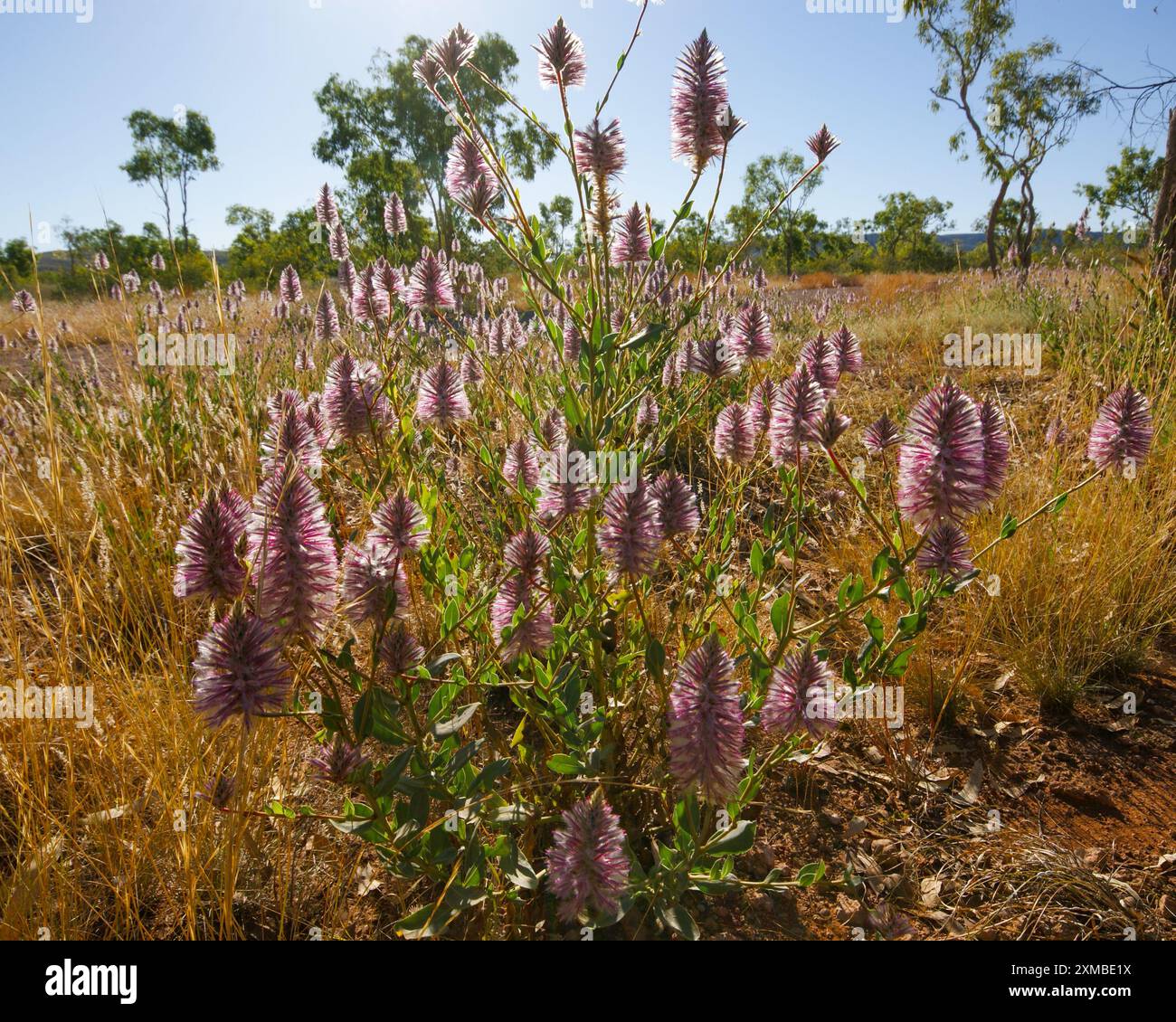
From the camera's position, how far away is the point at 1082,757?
2.40 metres

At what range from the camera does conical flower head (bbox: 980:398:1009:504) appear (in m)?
1.33

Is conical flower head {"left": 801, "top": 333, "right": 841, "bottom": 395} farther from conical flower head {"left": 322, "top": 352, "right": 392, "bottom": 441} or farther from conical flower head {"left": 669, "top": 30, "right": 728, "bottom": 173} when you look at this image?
conical flower head {"left": 322, "top": 352, "right": 392, "bottom": 441}

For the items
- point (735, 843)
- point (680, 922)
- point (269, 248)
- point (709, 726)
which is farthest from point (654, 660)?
point (269, 248)

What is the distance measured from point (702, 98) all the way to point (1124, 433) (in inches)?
60.5

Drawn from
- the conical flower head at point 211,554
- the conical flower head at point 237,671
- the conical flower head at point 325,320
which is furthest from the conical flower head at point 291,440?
the conical flower head at point 325,320

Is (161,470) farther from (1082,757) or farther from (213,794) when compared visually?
(1082,757)

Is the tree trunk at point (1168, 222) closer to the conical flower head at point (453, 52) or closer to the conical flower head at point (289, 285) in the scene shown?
the conical flower head at point (453, 52)

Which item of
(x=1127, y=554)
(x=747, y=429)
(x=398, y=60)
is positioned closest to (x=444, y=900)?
(x=747, y=429)

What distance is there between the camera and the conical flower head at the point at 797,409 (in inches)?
67.1

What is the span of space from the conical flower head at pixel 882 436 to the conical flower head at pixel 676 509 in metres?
0.54

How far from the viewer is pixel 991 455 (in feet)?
4.40

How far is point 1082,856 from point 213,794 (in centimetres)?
247

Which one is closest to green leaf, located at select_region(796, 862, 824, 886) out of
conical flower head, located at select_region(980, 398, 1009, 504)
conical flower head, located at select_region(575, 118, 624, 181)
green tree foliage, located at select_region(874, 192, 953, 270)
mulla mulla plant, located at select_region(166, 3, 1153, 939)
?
mulla mulla plant, located at select_region(166, 3, 1153, 939)

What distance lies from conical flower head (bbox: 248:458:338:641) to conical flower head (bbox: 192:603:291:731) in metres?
0.05
